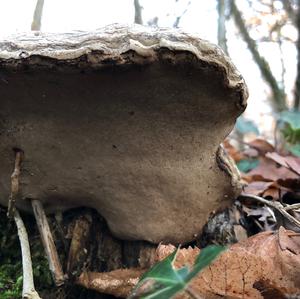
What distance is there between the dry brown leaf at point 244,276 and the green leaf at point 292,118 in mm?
2231

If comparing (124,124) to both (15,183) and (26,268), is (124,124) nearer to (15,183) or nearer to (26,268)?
(15,183)

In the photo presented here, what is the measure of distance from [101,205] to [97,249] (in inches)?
8.1

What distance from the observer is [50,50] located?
1085 mm

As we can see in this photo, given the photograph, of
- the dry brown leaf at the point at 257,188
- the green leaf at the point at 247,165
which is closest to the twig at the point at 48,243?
the dry brown leaf at the point at 257,188

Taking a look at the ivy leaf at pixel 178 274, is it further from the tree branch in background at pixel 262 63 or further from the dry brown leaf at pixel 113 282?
the tree branch in background at pixel 262 63

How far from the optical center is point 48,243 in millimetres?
1543

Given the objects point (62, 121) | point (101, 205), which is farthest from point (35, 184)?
point (62, 121)

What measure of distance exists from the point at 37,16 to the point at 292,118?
7.15 ft

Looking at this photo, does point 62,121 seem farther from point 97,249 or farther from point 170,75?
point 97,249

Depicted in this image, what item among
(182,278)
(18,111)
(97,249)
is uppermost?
(18,111)

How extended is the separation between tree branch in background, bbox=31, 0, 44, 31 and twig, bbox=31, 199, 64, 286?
1.16 metres

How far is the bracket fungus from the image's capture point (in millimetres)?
1097

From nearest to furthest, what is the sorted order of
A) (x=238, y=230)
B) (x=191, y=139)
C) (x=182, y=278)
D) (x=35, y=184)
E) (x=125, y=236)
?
(x=182, y=278) < (x=191, y=139) < (x=35, y=184) < (x=125, y=236) < (x=238, y=230)

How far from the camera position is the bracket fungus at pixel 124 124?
1.10 metres
